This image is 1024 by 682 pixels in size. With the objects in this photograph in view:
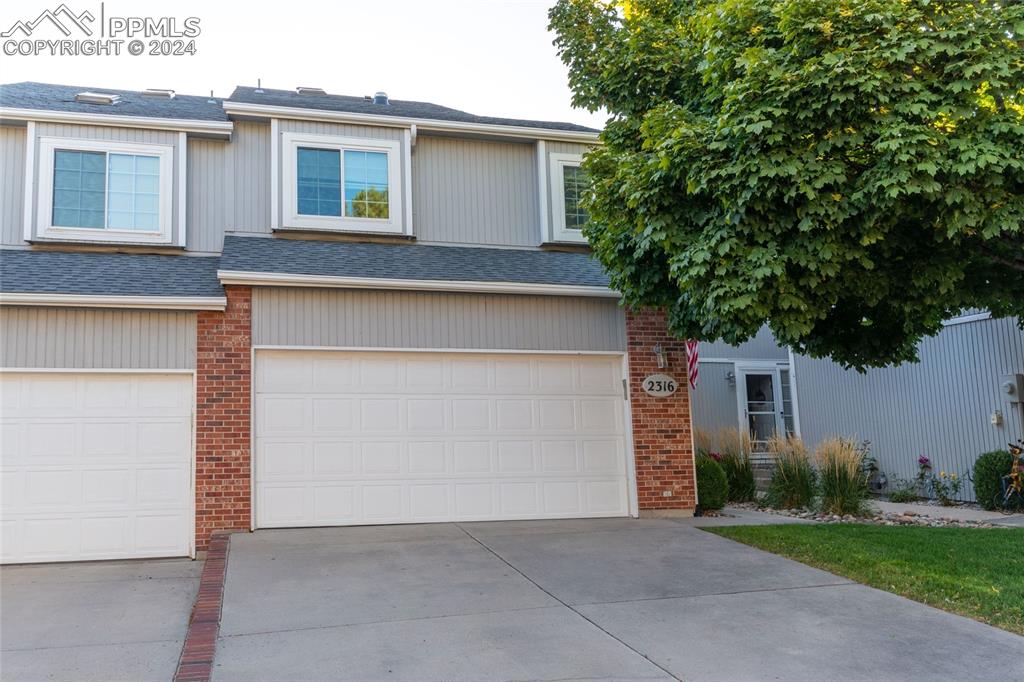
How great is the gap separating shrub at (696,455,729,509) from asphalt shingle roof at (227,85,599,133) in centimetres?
529

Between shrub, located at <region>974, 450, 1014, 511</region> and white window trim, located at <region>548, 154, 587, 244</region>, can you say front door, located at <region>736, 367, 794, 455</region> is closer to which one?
shrub, located at <region>974, 450, 1014, 511</region>

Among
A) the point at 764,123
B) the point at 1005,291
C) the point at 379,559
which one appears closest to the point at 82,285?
the point at 379,559

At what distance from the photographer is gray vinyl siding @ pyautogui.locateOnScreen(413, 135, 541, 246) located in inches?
430

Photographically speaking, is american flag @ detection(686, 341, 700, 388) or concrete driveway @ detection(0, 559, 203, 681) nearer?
concrete driveway @ detection(0, 559, 203, 681)

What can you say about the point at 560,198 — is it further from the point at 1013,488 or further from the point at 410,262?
the point at 1013,488

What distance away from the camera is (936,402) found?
13.8 m

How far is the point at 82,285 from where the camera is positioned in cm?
855

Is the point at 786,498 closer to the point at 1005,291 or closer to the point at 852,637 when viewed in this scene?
the point at 1005,291

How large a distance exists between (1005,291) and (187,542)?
8745 mm

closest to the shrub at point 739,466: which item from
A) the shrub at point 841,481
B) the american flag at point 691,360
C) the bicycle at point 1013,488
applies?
the shrub at point 841,481

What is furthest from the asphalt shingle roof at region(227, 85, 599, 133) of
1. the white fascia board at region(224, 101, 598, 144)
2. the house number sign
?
the house number sign

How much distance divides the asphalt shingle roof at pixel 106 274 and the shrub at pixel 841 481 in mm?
8488

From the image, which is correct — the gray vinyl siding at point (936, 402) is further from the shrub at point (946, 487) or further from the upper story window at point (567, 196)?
the upper story window at point (567, 196)

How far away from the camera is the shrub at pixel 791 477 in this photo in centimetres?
1138
